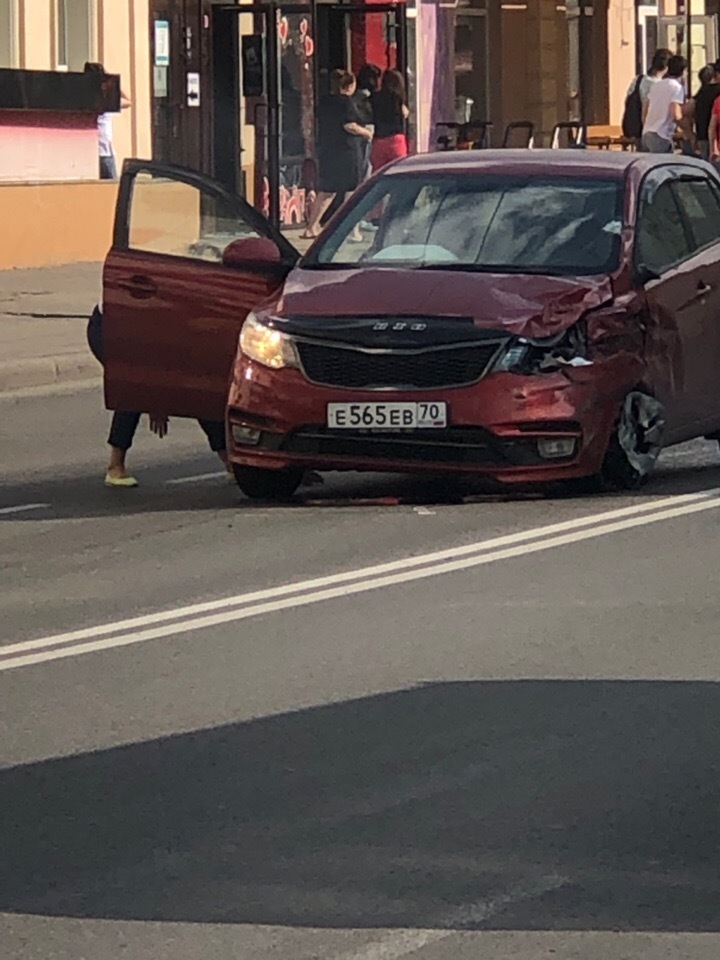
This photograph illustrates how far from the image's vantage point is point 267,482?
39.6 feet

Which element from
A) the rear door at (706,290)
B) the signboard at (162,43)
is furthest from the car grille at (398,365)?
the signboard at (162,43)

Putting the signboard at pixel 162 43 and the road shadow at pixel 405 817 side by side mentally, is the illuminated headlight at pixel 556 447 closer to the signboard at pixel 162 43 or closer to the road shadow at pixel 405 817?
the road shadow at pixel 405 817

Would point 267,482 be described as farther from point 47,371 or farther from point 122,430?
point 47,371

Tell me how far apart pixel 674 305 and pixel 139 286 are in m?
2.44

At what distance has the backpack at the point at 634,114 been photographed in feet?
101

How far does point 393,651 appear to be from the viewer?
841 centimetres

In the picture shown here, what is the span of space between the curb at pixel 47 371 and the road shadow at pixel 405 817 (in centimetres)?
1036

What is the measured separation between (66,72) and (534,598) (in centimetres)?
1871

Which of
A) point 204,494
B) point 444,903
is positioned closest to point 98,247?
point 204,494

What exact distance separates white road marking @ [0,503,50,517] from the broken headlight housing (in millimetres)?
2219

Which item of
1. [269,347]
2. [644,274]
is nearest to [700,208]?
[644,274]

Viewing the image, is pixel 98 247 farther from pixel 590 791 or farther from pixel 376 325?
pixel 590 791

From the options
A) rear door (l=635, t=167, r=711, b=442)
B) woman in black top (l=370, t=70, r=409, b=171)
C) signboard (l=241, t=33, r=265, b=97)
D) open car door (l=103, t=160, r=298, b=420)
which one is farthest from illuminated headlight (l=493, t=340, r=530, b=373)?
signboard (l=241, t=33, r=265, b=97)

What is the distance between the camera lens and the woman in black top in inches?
1156
